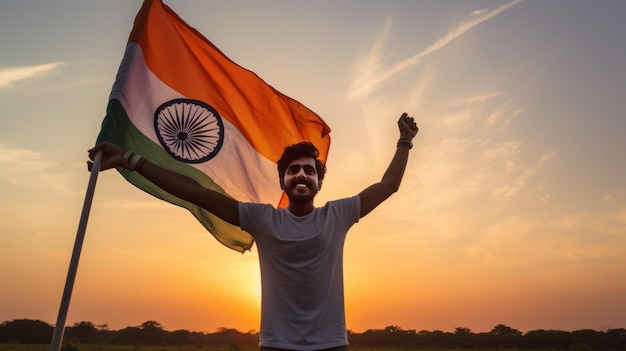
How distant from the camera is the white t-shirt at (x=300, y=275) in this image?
436 centimetres

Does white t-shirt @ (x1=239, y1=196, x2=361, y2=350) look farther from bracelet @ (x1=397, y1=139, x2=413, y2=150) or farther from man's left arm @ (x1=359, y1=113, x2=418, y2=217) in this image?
bracelet @ (x1=397, y1=139, x2=413, y2=150)

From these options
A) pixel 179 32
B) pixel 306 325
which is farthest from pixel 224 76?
pixel 306 325

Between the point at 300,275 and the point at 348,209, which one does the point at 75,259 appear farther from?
the point at 348,209

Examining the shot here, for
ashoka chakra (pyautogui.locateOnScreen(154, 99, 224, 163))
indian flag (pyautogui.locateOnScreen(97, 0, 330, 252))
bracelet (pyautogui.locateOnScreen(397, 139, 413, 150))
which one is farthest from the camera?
ashoka chakra (pyautogui.locateOnScreen(154, 99, 224, 163))

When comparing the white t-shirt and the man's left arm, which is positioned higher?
the man's left arm

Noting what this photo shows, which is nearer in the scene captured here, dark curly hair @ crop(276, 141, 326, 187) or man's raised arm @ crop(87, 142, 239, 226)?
man's raised arm @ crop(87, 142, 239, 226)

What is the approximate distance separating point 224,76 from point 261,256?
3622mm

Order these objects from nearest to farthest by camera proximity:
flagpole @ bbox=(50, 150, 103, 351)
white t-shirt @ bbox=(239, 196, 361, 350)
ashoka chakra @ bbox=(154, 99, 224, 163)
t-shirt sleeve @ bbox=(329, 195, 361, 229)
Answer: white t-shirt @ bbox=(239, 196, 361, 350), flagpole @ bbox=(50, 150, 103, 351), t-shirt sleeve @ bbox=(329, 195, 361, 229), ashoka chakra @ bbox=(154, 99, 224, 163)

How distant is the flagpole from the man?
18 centimetres

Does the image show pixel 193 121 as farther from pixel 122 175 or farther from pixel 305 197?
pixel 305 197

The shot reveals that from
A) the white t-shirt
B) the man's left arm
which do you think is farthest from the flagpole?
the man's left arm

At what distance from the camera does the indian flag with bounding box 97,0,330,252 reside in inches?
264

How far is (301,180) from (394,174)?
38.7 inches

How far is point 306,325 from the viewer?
14.3 feet
